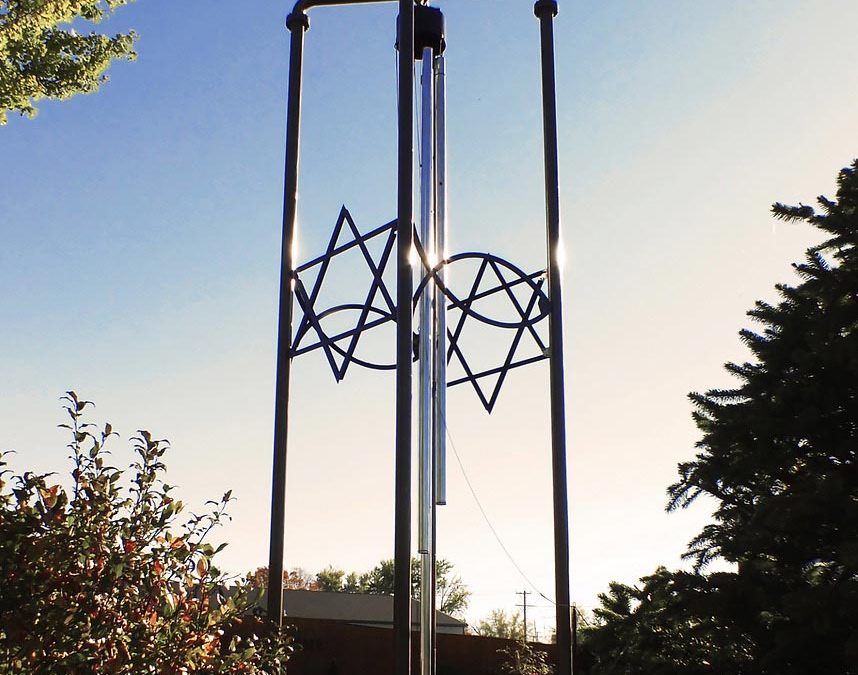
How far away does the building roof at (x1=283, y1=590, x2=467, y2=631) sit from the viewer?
30484 mm

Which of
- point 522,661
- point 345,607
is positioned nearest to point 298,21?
point 522,661

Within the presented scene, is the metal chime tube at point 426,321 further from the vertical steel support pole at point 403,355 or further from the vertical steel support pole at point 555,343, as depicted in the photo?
the vertical steel support pole at point 403,355

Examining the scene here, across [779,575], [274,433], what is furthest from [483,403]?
[779,575]

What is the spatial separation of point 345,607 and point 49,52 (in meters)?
23.9

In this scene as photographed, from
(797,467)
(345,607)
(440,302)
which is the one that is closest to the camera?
(797,467)

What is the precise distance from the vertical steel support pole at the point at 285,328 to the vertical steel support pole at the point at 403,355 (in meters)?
1.14

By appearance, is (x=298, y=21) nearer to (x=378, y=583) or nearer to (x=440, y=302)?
(x=440, y=302)

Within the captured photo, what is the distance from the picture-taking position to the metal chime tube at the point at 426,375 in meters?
6.34

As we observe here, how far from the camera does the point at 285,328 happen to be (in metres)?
6.78

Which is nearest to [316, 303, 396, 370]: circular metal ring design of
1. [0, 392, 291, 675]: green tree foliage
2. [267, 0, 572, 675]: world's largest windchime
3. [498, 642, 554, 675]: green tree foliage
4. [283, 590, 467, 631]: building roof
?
[267, 0, 572, 675]: world's largest windchime

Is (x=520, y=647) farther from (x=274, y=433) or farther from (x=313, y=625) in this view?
(x=274, y=433)

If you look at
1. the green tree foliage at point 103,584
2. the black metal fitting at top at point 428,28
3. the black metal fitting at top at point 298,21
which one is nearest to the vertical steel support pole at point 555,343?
the black metal fitting at top at point 428,28

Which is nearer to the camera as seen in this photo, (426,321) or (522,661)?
(426,321)

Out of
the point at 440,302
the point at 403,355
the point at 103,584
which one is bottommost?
the point at 103,584
